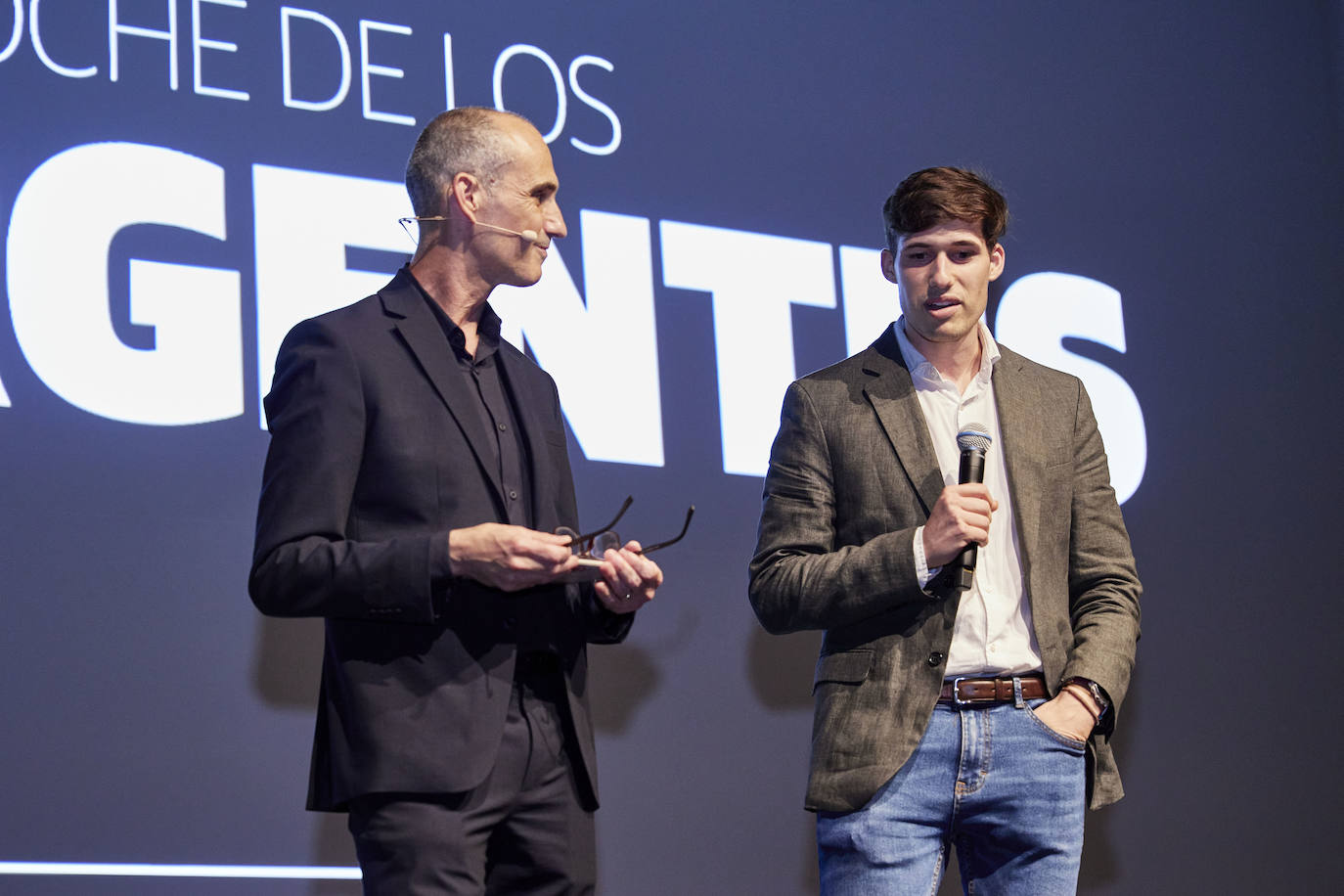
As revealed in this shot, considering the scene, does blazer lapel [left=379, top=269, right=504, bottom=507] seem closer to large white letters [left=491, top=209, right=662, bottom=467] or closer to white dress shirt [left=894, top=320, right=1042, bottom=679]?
white dress shirt [left=894, top=320, right=1042, bottom=679]

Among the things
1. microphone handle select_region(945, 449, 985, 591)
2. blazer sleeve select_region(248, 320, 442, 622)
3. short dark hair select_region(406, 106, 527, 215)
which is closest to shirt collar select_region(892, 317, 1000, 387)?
microphone handle select_region(945, 449, 985, 591)

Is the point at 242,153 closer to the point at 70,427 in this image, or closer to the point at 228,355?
the point at 228,355

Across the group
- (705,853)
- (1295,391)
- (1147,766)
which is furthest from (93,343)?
(1295,391)

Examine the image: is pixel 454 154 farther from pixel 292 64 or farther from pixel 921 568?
pixel 292 64

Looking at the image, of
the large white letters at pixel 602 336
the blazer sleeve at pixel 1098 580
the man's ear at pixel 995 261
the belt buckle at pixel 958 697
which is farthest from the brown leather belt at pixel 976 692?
the large white letters at pixel 602 336

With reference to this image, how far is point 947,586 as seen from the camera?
7.75ft

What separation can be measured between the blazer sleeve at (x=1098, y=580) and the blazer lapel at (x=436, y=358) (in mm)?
1040

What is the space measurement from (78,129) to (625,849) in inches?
82.0

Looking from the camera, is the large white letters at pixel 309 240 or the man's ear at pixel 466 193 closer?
the man's ear at pixel 466 193

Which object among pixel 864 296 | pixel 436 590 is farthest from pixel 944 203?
pixel 864 296

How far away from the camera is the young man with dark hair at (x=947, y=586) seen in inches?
92.0

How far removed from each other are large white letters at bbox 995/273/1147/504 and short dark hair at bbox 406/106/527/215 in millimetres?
2103

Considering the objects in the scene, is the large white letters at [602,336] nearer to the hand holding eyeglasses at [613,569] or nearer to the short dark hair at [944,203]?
the short dark hair at [944,203]

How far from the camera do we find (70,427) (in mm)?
3178
